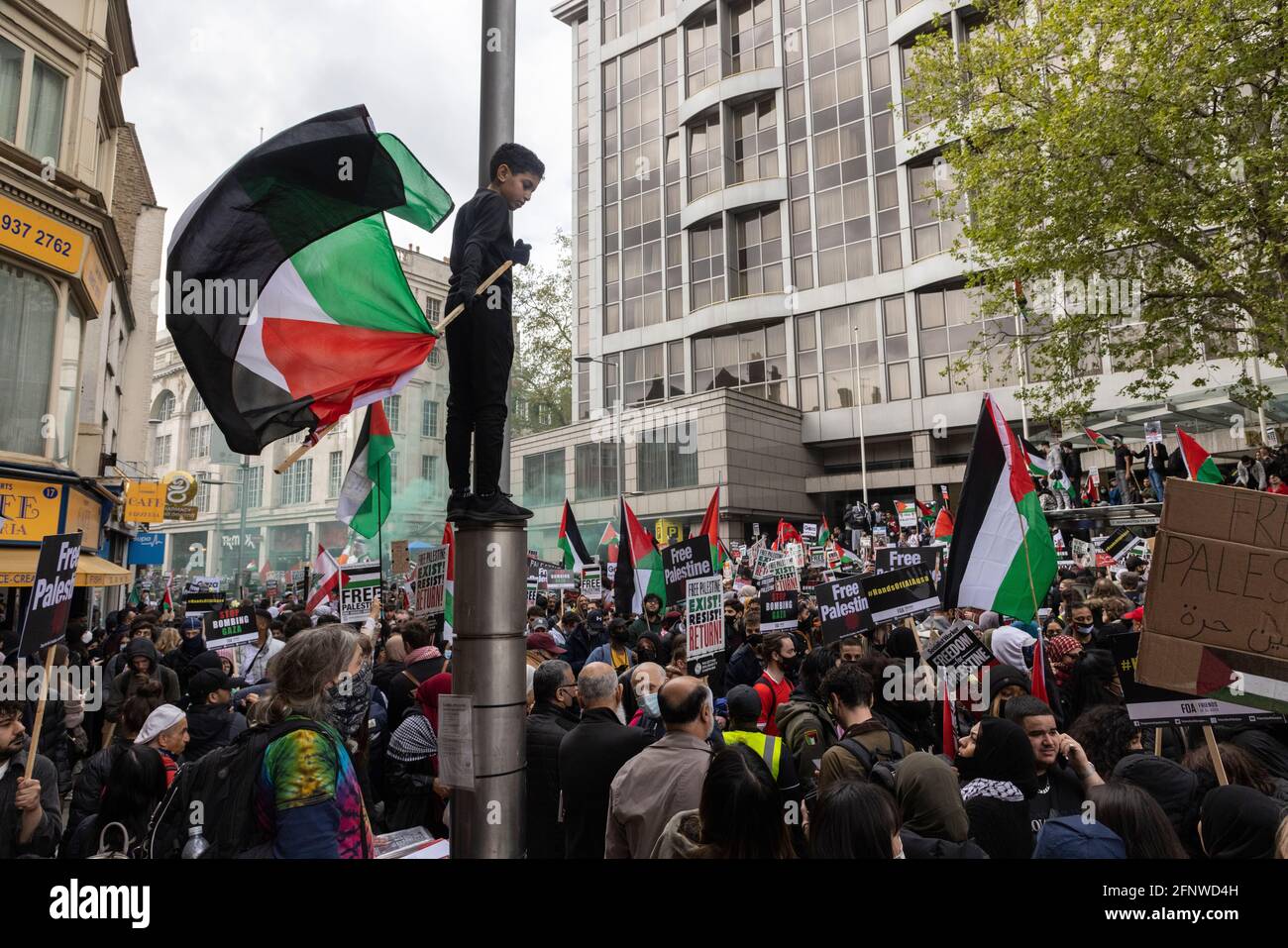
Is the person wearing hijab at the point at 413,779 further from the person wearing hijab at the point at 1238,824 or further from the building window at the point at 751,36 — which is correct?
the building window at the point at 751,36

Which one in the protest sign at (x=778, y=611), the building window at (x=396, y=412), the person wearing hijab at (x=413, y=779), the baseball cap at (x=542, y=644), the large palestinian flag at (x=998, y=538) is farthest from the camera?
the building window at (x=396, y=412)

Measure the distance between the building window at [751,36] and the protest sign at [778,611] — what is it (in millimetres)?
40214

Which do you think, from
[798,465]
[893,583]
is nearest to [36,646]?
[893,583]

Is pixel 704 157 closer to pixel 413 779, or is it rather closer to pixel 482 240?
pixel 482 240

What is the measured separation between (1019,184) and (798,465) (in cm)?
2342

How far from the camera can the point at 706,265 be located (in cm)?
4216

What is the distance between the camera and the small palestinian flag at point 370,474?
880 cm

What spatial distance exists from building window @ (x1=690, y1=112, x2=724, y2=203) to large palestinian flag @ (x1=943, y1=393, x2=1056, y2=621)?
3840 centimetres

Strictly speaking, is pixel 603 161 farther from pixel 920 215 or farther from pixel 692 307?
pixel 920 215

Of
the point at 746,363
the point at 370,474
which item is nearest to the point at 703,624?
the point at 370,474

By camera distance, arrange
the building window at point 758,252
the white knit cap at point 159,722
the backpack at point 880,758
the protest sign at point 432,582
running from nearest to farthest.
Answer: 1. the backpack at point 880,758
2. the white knit cap at point 159,722
3. the protest sign at point 432,582
4. the building window at point 758,252

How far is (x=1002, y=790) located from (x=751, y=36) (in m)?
46.6

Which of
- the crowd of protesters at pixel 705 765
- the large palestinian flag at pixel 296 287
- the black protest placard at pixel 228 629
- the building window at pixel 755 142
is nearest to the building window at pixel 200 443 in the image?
the building window at pixel 755 142

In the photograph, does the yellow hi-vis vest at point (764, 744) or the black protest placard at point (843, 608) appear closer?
the yellow hi-vis vest at point (764, 744)
